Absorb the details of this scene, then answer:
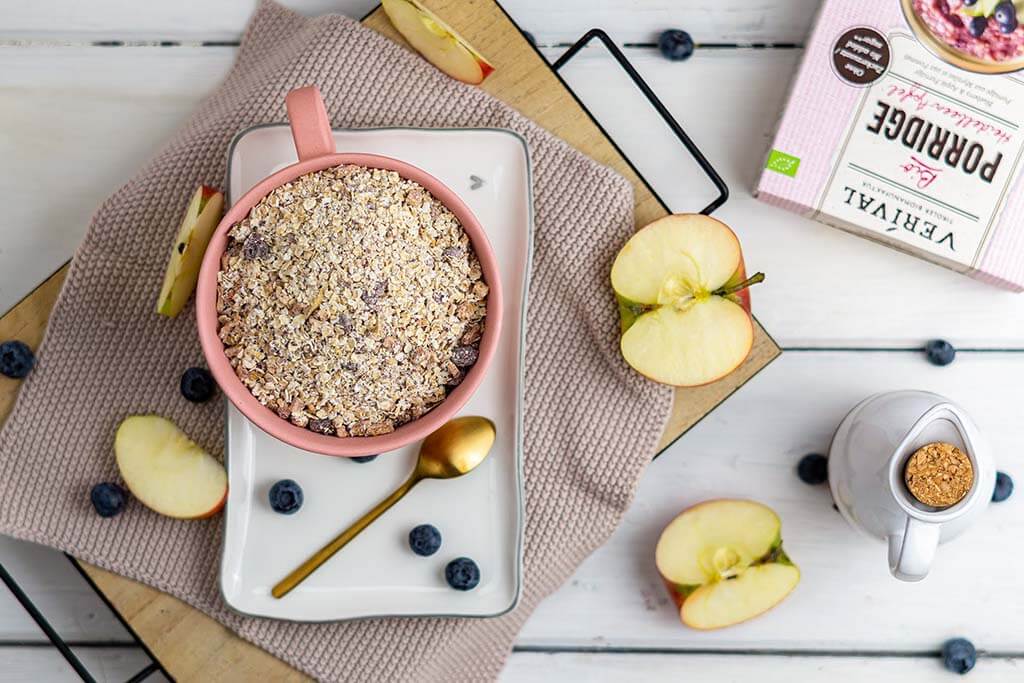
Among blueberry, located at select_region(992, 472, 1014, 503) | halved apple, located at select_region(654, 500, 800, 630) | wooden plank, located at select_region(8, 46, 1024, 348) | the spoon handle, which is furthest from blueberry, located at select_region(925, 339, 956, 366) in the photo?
the spoon handle

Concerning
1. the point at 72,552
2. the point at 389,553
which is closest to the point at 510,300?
the point at 389,553

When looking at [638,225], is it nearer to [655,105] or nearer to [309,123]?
[655,105]

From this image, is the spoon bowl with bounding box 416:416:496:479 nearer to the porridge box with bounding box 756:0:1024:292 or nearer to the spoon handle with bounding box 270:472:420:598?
the spoon handle with bounding box 270:472:420:598

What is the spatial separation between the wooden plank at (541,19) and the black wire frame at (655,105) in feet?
0.10

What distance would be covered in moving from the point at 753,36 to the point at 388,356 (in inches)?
23.0

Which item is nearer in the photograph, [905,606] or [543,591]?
[543,591]

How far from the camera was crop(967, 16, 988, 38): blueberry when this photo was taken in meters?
0.99

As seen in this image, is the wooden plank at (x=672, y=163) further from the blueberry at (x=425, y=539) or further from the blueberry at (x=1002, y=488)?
the blueberry at (x=425, y=539)

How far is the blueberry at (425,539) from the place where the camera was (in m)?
0.91

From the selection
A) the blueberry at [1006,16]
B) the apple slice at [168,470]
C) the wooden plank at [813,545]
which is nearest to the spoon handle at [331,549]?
the apple slice at [168,470]

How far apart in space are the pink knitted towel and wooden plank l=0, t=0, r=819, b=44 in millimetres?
130

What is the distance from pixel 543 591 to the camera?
100cm

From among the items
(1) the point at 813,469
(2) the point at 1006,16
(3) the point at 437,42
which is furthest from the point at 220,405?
(2) the point at 1006,16

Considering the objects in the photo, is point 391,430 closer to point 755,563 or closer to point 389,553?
point 389,553
